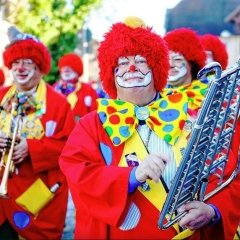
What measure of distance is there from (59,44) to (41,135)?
11.5m

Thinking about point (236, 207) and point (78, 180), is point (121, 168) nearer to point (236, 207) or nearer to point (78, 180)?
point (78, 180)

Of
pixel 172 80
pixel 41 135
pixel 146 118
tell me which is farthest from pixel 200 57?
pixel 146 118

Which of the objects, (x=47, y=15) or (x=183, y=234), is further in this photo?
(x=47, y=15)

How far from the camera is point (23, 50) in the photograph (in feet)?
12.8

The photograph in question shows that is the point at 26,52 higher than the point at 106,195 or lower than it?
higher

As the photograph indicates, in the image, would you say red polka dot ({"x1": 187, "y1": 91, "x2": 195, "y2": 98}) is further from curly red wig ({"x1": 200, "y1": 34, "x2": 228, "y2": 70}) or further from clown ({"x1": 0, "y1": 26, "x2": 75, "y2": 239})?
curly red wig ({"x1": 200, "y1": 34, "x2": 228, "y2": 70})

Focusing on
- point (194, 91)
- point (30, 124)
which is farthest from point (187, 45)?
point (30, 124)

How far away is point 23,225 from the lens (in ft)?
12.3

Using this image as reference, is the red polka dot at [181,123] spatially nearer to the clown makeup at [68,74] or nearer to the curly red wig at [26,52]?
the curly red wig at [26,52]

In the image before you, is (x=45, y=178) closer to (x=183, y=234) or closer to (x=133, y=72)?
(x=133, y=72)

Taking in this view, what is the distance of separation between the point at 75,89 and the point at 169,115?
5.86m

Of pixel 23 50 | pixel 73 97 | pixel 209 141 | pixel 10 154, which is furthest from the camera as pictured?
pixel 73 97

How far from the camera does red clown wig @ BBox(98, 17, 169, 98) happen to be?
257 cm

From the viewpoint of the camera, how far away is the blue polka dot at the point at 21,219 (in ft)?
12.2
